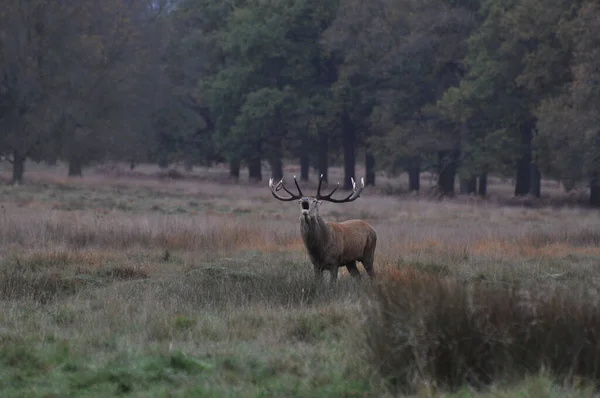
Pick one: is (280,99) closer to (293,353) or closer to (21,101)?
(21,101)

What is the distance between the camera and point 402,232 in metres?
22.5

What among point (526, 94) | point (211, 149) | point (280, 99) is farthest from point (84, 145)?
point (526, 94)

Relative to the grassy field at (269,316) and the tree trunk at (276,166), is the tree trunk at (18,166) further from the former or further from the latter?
the grassy field at (269,316)

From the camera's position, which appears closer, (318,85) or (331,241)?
(331,241)

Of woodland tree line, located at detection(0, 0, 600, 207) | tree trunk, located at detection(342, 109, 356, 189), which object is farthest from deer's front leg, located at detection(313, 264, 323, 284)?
tree trunk, located at detection(342, 109, 356, 189)

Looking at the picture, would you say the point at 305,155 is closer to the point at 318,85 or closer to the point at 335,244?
the point at 318,85

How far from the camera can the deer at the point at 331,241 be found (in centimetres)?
1402

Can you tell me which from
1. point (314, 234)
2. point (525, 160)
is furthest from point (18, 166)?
point (314, 234)

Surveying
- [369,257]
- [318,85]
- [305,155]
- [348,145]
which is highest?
[318,85]

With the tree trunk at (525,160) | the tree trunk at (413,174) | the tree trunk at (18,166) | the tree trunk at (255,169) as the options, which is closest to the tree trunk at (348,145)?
the tree trunk at (413,174)

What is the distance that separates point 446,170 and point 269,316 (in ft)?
125

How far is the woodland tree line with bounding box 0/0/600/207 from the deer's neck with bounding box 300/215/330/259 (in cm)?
2156

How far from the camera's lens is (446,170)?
48.6m

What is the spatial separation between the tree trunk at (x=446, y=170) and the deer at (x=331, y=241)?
32.2 metres
